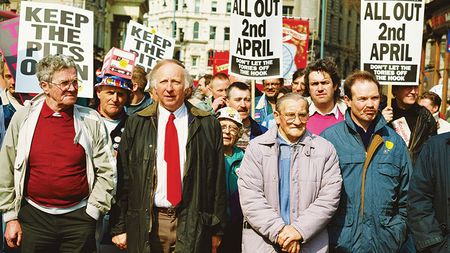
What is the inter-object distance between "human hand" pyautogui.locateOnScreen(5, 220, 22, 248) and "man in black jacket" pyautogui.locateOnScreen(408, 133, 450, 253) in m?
2.94

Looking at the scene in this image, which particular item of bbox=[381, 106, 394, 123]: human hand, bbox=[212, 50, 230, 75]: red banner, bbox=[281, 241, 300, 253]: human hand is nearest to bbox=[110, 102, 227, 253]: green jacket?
bbox=[281, 241, 300, 253]: human hand

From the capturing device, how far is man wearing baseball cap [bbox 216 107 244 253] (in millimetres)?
6113

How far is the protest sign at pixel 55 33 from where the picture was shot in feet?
25.2

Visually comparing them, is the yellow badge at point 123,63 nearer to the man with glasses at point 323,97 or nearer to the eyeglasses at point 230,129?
the eyeglasses at point 230,129

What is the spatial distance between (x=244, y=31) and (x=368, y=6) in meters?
1.92

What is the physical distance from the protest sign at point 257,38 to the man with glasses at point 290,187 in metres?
3.79

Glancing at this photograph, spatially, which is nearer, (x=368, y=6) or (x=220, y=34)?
(x=368, y=6)

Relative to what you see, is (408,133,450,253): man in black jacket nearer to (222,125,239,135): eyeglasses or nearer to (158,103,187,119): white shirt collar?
(158,103,187,119): white shirt collar

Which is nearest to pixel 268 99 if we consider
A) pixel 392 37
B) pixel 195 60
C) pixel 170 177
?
pixel 392 37

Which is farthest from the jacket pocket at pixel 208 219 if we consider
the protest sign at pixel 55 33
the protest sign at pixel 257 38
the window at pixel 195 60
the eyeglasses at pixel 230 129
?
the window at pixel 195 60

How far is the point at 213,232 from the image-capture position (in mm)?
5344

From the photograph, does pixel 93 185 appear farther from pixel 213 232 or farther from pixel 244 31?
pixel 244 31

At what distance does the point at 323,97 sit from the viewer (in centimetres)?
650

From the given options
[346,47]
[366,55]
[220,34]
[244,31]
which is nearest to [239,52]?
[244,31]
